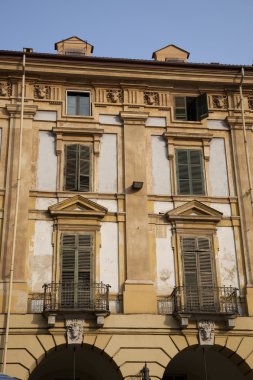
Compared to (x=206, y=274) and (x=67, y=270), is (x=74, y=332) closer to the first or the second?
(x=67, y=270)

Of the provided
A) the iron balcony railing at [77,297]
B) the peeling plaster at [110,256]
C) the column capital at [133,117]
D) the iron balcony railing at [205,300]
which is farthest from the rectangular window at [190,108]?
the iron balcony railing at [77,297]

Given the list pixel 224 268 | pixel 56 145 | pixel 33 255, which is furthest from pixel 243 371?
pixel 56 145

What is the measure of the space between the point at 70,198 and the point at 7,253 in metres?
2.88

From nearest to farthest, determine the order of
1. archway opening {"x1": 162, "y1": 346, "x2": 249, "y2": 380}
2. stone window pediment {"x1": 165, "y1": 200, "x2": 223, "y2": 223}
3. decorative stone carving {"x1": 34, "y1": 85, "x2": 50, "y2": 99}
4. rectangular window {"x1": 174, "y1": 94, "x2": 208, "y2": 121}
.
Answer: archway opening {"x1": 162, "y1": 346, "x2": 249, "y2": 380} → stone window pediment {"x1": 165, "y1": 200, "x2": 223, "y2": 223} → decorative stone carving {"x1": 34, "y1": 85, "x2": 50, "y2": 99} → rectangular window {"x1": 174, "y1": 94, "x2": 208, "y2": 121}

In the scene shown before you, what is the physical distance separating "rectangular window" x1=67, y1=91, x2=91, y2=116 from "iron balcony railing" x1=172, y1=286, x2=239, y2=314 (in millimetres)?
7709

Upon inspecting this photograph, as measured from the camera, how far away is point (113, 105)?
72.5 ft

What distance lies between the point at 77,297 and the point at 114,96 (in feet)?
26.6

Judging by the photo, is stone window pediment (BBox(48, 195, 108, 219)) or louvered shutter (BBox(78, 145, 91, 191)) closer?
stone window pediment (BBox(48, 195, 108, 219))

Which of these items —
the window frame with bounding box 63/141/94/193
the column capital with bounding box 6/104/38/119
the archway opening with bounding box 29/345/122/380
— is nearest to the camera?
the archway opening with bounding box 29/345/122/380

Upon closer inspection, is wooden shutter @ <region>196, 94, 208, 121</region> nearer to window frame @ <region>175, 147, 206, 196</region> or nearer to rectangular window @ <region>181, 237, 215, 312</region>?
window frame @ <region>175, 147, 206, 196</region>

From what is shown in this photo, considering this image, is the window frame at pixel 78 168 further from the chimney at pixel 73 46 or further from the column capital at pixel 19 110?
the chimney at pixel 73 46

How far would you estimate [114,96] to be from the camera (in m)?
22.2

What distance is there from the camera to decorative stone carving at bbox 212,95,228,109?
2270 centimetres

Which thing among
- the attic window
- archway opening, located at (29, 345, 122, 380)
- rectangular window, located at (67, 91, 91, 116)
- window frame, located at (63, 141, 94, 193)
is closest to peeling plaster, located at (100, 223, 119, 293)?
window frame, located at (63, 141, 94, 193)
